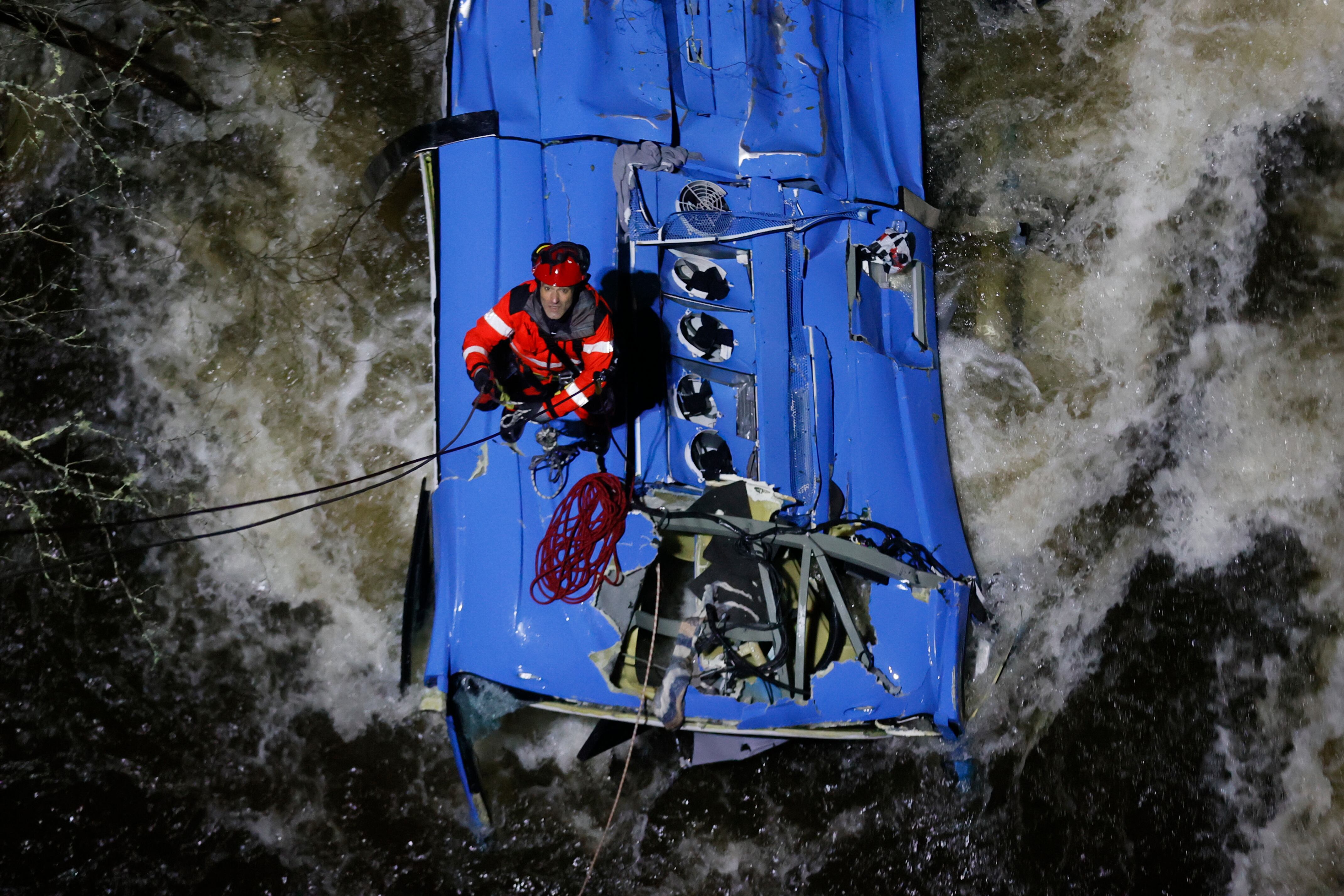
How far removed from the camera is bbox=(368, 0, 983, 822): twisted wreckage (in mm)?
3432

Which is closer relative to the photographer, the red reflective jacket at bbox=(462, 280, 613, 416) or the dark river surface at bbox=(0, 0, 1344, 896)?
the red reflective jacket at bbox=(462, 280, 613, 416)

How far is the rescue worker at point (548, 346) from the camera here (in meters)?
3.00

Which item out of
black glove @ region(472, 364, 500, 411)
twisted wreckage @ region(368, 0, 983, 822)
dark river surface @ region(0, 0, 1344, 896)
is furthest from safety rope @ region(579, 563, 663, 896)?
black glove @ region(472, 364, 500, 411)

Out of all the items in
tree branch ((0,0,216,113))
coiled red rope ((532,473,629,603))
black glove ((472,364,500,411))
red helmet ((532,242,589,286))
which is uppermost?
tree branch ((0,0,216,113))

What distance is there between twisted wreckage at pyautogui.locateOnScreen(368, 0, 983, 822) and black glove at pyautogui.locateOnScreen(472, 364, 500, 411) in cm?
21

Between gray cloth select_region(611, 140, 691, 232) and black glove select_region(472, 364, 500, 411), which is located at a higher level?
gray cloth select_region(611, 140, 691, 232)

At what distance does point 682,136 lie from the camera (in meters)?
3.97

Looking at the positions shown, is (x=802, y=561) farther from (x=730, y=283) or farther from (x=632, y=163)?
(x=632, y=163)

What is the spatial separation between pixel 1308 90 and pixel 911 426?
3.30 meters

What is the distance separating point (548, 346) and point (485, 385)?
0.87 feet

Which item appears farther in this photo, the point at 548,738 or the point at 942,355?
the point at 942,355

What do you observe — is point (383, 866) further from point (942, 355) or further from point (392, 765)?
point (942, 355)

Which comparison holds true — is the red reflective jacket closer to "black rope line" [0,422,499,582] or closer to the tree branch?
"black rope line" [0,422,499,582]

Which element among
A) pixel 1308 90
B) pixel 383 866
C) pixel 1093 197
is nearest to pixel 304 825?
pixel 383 866
